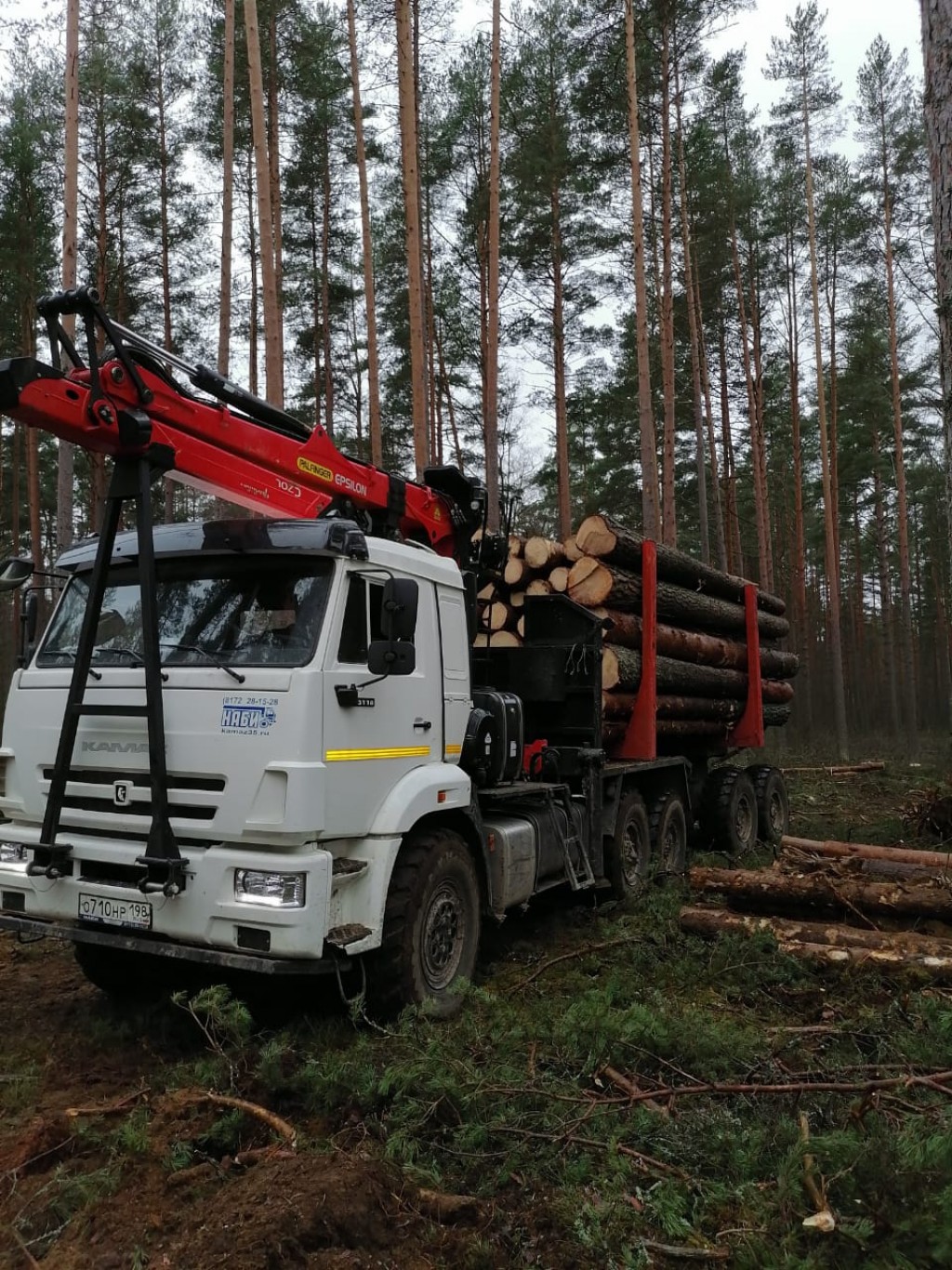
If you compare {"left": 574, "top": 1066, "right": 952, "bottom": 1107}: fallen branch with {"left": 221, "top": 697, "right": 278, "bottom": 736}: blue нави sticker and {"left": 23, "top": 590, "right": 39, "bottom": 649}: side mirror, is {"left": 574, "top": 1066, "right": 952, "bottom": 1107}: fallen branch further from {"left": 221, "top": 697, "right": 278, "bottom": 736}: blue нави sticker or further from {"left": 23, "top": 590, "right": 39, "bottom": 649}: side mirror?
{"left": 23, "top": 590, "right": 39, "bottom": 649}: side mirror

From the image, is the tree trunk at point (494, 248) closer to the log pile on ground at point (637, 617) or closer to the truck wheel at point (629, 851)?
the log pile on ground at point (637, 617)

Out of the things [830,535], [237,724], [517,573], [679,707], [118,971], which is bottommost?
[118,971]

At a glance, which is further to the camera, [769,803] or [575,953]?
[769,803]

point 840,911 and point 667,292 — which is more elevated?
point 667,292

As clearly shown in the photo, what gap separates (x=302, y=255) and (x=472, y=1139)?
2265 centimetres

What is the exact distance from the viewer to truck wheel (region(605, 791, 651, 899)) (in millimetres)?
7863

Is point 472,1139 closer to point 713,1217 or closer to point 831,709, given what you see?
point 713,1217

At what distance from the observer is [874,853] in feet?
28.8

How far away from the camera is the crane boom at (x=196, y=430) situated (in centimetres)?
450

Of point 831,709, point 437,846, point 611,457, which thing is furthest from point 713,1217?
point 831,709

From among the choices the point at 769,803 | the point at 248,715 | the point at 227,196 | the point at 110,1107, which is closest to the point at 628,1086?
the point at 110,1107

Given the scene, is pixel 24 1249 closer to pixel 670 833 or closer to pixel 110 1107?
pixel 110 1107

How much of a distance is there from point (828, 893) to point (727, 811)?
Result: 3.62m

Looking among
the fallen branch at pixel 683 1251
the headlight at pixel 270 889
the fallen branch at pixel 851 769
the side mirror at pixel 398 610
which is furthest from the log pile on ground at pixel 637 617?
the fallen branch at pixel 851 769
